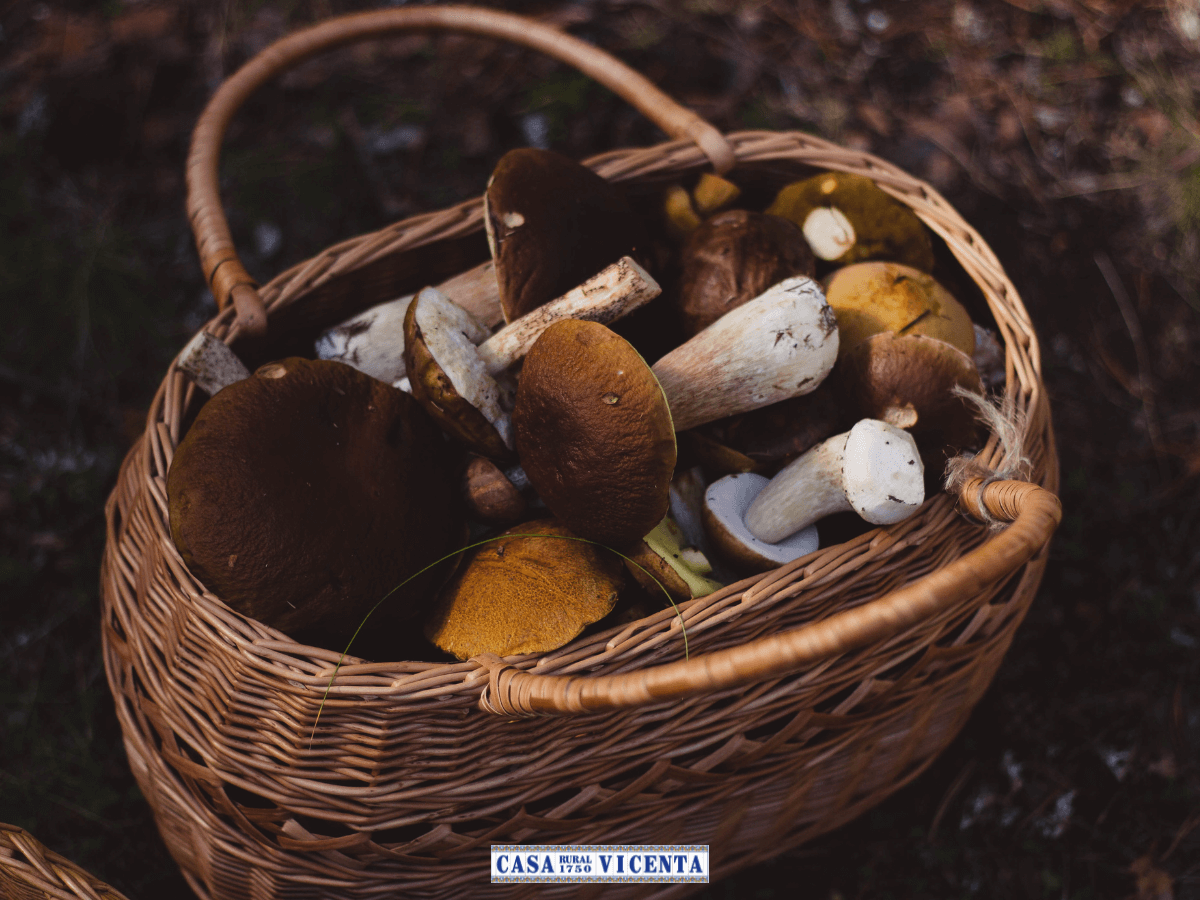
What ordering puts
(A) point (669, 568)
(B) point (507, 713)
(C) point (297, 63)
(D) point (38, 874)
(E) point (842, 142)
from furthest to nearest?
(E) point (842, 142) < (C) point (297, 63) < (A) point (669, 568) < (D) point (38, 874) < (B) point (507, 713)

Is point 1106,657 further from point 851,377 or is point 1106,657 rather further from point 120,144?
point 120,144

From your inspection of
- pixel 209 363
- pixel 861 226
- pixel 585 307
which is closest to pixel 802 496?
pixel 585 307

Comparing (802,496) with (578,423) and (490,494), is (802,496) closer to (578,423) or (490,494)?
(578,423)

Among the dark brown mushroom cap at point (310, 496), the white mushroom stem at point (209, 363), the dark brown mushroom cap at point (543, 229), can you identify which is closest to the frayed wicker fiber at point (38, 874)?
the dark brown mushroom cap at point (310, 496)

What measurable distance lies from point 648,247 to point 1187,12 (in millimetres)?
3025

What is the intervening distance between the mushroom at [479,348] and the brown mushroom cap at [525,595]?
24cm

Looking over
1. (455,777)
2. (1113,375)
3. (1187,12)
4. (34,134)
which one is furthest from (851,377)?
(34,134)

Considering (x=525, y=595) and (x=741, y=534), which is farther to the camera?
(x=741, y=534)

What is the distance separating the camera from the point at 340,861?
58.9 inches

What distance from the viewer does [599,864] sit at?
1.58m

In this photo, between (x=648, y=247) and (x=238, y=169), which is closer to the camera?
(x=648, y=247)

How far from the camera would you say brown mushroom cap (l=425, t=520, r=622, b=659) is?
1.45 meters

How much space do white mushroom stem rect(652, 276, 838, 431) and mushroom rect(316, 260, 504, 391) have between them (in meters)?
0.52

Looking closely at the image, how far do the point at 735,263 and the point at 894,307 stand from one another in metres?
0.37
